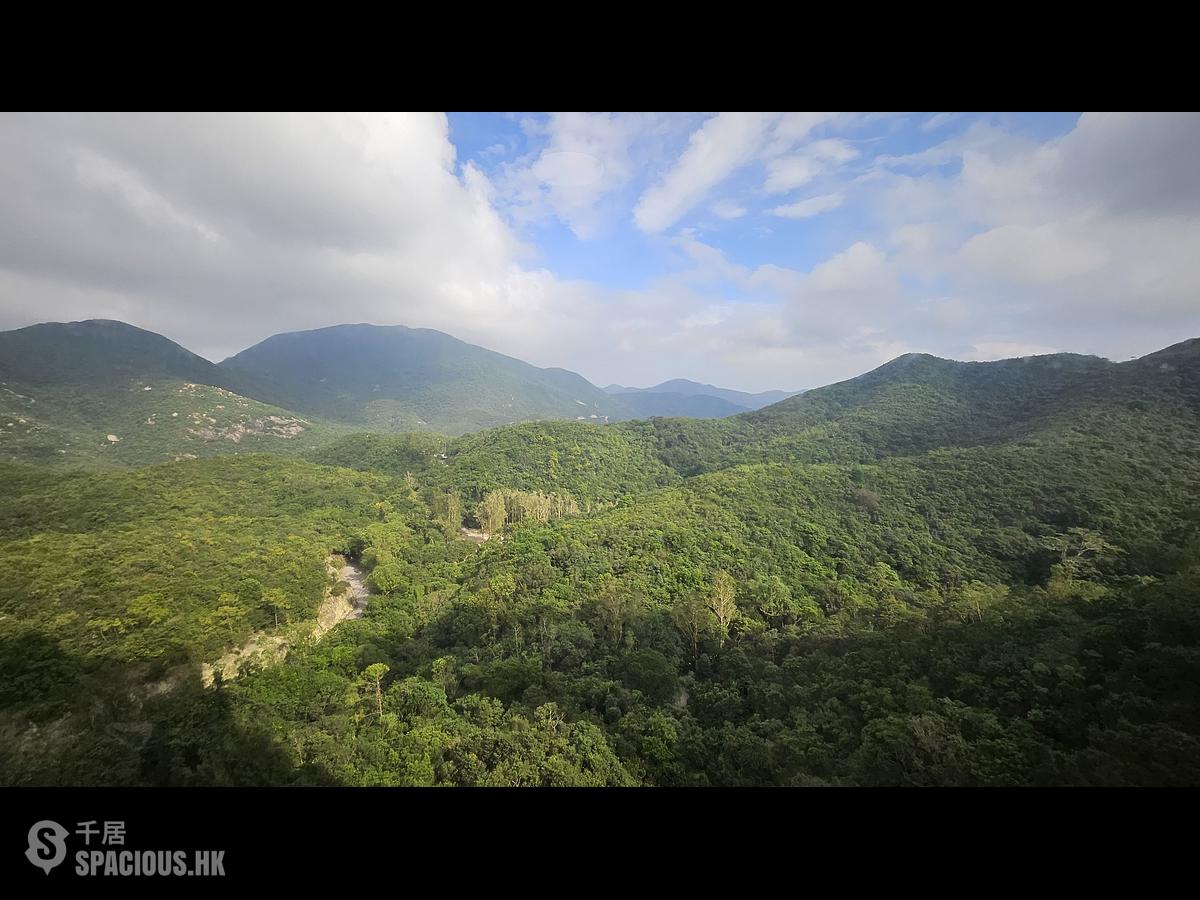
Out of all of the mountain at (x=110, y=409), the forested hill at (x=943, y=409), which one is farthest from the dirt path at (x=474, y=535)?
the mountain at (x=110, y=409)

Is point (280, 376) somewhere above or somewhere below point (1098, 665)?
above

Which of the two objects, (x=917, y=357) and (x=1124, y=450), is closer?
(x=1124, y=450)

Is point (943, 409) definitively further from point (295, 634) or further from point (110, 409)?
point (110, 409)
